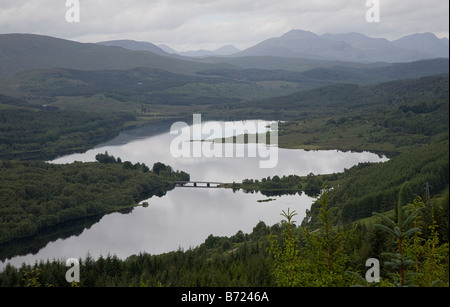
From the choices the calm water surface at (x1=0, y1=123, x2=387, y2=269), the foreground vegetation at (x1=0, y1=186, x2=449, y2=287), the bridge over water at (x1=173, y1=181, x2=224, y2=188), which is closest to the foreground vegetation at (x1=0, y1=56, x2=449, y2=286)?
the foreground vegetation at (x1=0, y1=186, x2=449, y2=287)

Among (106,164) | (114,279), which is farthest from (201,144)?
(114,279)

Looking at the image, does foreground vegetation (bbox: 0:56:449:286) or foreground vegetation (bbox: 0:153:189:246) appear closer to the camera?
foreground vegetation (bbox: 0:56:449:286)

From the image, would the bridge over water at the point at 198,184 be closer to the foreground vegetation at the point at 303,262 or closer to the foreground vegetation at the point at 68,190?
the foreground vegetation at the point at 68,190

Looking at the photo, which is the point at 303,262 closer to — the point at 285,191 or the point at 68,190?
the point at 68,190

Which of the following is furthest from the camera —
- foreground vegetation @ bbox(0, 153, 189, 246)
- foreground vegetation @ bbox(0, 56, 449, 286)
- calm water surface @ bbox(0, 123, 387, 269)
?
foreground vegetation @ bbox(0, 153, 189, 246)

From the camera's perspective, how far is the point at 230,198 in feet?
197

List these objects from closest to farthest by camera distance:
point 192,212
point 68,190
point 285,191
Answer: point 192,212 → point 68,190 → point 285,191

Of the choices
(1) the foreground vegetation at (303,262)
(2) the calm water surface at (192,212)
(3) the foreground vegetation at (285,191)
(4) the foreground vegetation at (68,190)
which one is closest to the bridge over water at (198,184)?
(4) the foreground vegetation at (68,190)

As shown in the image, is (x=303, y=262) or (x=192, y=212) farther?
(x=192, y=212)

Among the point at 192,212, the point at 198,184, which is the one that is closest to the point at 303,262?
the point at 192,212

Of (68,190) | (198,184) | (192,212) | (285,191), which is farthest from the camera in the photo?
(198,184)

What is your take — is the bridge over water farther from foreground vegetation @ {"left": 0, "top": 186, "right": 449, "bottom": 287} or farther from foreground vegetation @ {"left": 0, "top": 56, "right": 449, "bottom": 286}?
foreground vegetation @ {"left": 0, "top": 186, "right": 449, "bottom": 287}

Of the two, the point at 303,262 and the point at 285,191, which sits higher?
the point at 303,262
